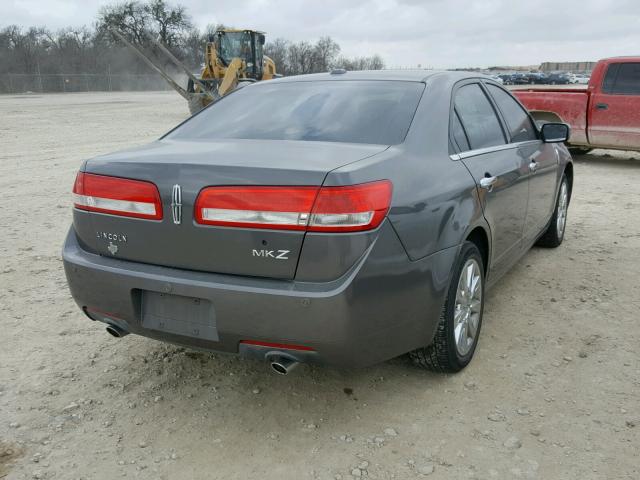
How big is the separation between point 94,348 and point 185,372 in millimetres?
661

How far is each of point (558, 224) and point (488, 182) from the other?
8.24 feet

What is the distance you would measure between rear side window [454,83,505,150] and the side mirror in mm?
874

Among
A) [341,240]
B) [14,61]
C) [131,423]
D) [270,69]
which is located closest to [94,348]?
[131,423]

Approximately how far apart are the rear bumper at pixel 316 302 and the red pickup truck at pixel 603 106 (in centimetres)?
883

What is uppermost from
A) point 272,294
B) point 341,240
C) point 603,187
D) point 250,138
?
point 250,138

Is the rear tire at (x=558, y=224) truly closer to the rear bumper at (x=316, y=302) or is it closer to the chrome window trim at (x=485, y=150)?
the chrome window trim at (x=485, y=150)

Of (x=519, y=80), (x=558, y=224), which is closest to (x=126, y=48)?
(x=519, y=80)

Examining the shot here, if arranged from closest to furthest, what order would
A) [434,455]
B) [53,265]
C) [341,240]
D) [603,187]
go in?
[341,240]
[434,455]
[53,265]
[603,187]

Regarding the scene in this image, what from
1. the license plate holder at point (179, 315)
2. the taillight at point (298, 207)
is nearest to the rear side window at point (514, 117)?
the taillight at point (298, 207)

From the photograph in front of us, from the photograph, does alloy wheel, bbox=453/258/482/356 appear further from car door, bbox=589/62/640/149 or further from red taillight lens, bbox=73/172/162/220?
car door, bbox=589/62/640/149

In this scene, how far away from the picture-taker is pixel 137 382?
318cm

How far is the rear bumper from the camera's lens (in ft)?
7.79

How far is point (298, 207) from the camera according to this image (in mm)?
2344

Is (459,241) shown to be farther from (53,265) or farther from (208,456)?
(53,265)
